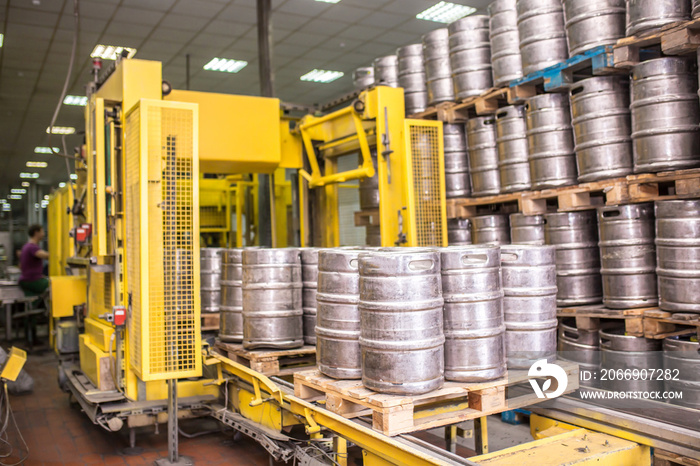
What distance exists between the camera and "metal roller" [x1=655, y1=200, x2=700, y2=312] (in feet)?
13.2

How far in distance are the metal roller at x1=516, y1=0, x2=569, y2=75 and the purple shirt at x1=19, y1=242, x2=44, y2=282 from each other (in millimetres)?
9484

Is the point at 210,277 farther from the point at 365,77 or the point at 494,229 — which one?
the point at 365,77

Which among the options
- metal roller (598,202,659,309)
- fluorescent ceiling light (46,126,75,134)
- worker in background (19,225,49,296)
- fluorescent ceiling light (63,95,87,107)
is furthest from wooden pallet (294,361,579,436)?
fluorescent ceiling light (46,126,75,134)

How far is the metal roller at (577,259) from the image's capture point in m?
4.96

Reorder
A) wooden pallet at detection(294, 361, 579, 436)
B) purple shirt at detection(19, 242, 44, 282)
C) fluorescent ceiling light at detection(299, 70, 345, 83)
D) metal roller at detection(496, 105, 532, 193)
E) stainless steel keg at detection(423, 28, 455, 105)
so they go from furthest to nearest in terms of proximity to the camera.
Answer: fluorescent ceiling light at detection(299, 70, 345, 83)
purple shirt at detection(19, 242, 44, 282)
stainless steel keg at detection(423, 28, 455, 105)
metal roller at detection(496, 105, 532, 193)
wooden pallet at detection(294, 361, 579, 436)

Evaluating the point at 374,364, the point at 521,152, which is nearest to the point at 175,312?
the point at 374,364

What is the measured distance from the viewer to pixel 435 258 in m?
3.02

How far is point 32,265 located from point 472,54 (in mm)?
9159

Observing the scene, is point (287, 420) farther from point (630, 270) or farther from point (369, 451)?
point (630, 270)

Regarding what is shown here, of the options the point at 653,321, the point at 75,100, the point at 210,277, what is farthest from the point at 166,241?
the point at 75,100

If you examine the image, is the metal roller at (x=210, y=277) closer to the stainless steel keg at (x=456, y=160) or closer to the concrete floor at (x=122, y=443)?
the concrete floor at (x=122, y=443)

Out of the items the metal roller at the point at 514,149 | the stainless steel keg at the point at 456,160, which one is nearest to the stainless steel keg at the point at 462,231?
the stainless steel keg at the point at 456,160

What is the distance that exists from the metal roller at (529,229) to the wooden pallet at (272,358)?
2.20m

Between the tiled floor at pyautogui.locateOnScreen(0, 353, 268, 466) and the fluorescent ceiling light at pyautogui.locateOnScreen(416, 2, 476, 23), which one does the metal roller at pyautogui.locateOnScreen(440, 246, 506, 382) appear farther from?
the fluorescent ceiling light at pyautogui.locateOnScreen(416, 2, 476, 23)
